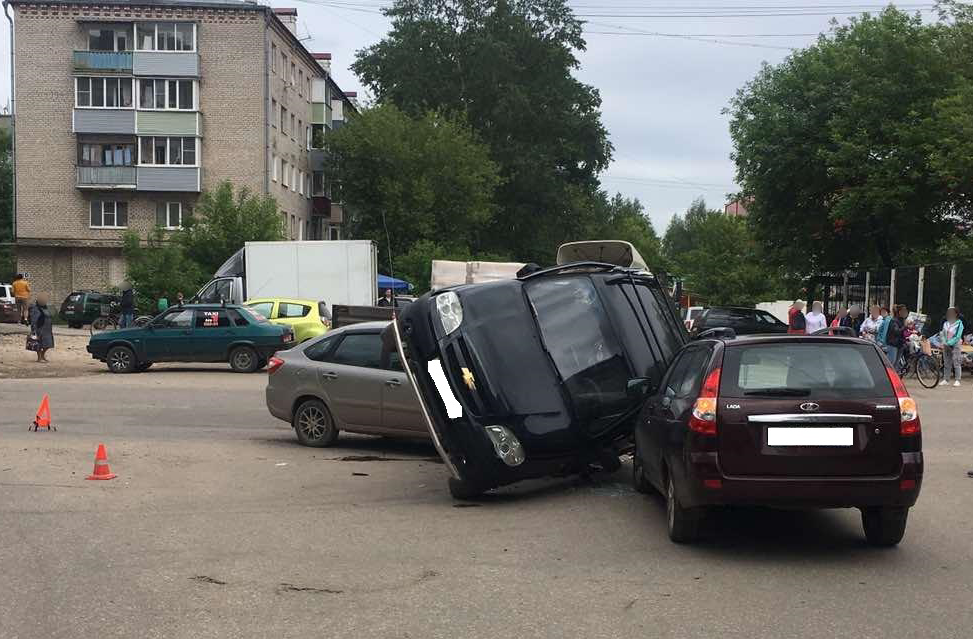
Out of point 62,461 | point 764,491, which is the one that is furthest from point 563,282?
point 62,461

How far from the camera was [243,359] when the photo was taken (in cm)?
2447

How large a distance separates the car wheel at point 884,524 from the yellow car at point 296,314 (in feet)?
66.8

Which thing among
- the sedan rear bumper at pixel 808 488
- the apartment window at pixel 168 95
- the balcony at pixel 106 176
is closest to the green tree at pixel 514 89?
the apartment window at pixel 168 95

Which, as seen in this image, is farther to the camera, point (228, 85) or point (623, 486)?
point (228, 85)

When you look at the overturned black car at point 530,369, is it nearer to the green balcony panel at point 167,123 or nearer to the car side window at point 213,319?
the car side window at point 213,319

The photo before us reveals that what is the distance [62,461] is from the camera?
38.4 ft

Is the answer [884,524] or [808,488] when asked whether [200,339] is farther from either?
[808,488]

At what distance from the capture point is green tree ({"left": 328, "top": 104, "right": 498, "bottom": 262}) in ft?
183

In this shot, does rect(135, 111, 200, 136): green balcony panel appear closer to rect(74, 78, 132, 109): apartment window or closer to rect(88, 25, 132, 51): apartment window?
rect(74, 78, 132, 109): apartment window

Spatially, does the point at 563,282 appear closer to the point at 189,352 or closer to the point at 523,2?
the point at 189,352

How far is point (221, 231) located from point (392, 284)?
6884 mm

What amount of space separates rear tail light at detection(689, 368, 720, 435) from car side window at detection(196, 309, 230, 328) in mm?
18357

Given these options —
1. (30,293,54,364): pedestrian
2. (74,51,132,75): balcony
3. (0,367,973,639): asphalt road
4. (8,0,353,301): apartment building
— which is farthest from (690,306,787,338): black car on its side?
(74,51,132,75): balcony

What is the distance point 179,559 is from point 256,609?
1.44 m
